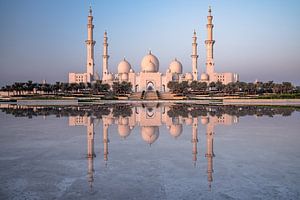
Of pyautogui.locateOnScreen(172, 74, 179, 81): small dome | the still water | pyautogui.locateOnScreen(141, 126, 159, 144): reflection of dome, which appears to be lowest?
the still water

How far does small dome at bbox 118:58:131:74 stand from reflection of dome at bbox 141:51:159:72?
5.87m

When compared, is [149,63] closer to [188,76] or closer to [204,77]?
[188,76]

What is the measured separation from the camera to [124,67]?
226 feet

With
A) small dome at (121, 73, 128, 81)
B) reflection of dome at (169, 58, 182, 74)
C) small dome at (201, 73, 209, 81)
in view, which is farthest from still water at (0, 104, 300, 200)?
reflection of dome at (169, 58, 182, 74)

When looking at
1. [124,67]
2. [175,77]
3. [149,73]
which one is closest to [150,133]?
[149,73]

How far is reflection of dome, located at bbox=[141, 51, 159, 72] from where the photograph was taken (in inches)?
2481

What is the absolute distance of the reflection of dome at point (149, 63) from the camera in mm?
63016

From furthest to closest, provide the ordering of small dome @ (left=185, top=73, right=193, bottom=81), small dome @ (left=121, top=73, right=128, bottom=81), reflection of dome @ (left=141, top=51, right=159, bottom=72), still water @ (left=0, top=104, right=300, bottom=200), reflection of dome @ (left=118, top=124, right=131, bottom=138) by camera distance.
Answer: small dome @ (left=121, top=73, right=128, bottom=81), small dome @ (left=185, top=73, right=193, bottom=81), reflection of dome @ (left=141, top=51, right=159, bottom=72), reflection of dome @ (left=118, top=124, right=131, bottom=138), still water @ (left=0, top=104, right=300, bottom=200)

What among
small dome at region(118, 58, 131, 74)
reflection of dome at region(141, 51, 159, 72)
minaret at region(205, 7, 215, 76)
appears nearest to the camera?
minaret at region(205, 7, 215, 76)

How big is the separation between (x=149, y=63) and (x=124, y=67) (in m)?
8.04

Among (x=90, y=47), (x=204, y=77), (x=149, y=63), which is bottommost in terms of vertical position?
(x=204, y=77)

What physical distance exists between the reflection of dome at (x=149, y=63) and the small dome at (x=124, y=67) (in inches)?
231

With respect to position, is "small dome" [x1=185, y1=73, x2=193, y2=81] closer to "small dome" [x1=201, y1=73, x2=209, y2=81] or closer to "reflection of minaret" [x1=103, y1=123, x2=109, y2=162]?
"small dome" [x1=201, y1=73, x2=209, y2=81]

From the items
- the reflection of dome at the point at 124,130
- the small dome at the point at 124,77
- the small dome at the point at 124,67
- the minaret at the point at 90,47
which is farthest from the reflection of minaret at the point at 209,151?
the small dome at the point at 124,67
